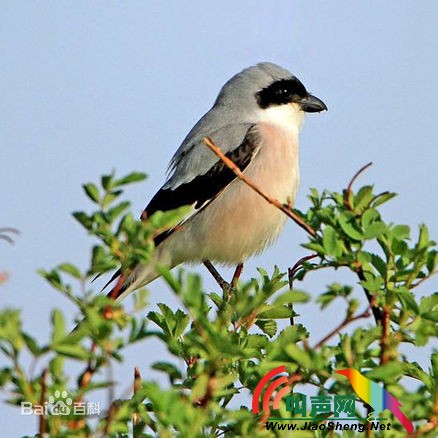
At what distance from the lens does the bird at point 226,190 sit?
14.0 ft

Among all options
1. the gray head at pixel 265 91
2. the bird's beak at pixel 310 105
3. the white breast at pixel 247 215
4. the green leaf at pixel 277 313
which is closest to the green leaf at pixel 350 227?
the green leaf at pixel 277 313

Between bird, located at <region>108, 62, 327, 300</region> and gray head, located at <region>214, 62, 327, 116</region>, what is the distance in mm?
42

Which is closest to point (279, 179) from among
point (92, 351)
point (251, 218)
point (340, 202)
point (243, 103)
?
point (251, 218)

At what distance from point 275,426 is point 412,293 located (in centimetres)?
39

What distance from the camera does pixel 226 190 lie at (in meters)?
4.29

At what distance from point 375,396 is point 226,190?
269cm

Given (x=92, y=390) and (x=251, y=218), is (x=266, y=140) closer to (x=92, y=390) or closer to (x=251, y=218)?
(x=251, y=218)

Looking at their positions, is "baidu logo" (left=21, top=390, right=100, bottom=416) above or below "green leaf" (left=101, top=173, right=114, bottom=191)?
below

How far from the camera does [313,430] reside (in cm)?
179

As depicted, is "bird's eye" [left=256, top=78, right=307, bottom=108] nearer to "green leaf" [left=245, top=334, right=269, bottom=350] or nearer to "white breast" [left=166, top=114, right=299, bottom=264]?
"white breast" [left=166, top=114, right=299, bottom=264]

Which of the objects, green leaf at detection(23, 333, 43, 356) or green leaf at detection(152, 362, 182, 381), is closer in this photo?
green leaf at detection(23, 333, 43, 356)

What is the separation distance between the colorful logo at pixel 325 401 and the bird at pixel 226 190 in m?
2.37

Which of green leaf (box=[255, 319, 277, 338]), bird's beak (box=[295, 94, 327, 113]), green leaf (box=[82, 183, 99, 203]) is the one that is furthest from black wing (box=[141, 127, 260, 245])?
green leaf (box=[82, 183, 99, 203])

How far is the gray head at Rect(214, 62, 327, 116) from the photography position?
468cm
